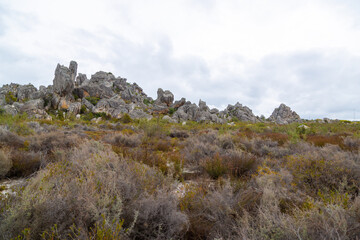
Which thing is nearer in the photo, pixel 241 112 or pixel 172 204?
pixel 172 204

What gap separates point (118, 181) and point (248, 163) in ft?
12.0

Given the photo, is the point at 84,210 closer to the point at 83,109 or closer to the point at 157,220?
the point at 157,220

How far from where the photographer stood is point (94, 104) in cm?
5009

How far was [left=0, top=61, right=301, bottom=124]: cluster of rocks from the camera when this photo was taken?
127 ft

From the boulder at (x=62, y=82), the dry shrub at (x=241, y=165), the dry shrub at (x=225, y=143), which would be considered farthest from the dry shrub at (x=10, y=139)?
the boulder at (x=62, y=82)

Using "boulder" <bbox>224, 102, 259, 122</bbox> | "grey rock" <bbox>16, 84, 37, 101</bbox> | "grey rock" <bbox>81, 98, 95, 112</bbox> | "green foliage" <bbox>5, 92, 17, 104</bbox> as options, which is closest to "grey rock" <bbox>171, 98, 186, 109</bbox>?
"boulder" <bbox>224, 102, 259, 122</bbox>

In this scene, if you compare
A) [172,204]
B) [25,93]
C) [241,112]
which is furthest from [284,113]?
[25,93]

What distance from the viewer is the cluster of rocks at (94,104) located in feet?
127

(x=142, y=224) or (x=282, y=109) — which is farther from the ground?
(x=282, y=109)

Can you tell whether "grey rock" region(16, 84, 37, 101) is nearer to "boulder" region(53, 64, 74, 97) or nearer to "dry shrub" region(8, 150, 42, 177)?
"boulder" region(53, 64, 74, 97)

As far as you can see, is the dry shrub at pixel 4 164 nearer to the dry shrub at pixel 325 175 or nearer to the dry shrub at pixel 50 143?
the dry shrub at pixel 50 143

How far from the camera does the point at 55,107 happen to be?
40.0 m

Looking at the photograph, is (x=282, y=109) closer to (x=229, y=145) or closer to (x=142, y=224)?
(x=229, y=145)

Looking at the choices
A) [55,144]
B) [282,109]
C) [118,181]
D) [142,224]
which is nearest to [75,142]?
[55,144]
